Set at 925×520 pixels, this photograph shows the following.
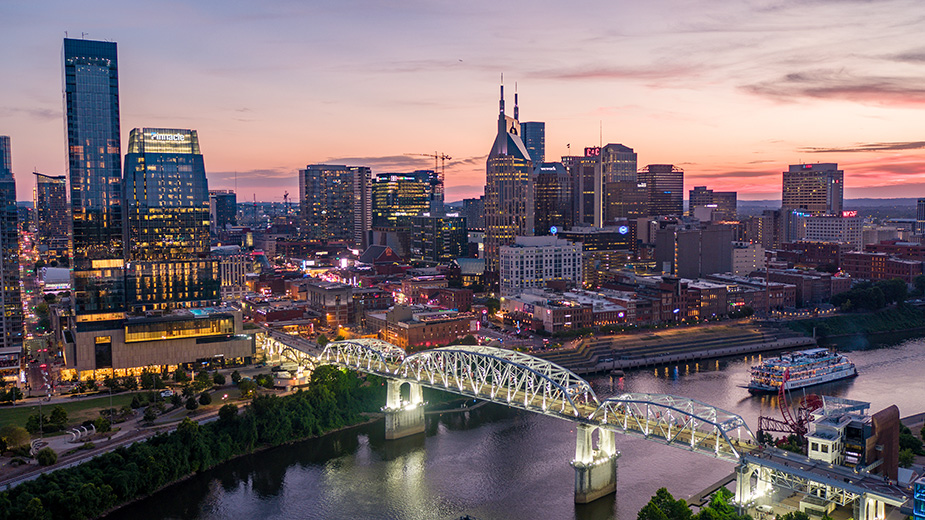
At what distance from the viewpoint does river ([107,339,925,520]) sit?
1754 inches

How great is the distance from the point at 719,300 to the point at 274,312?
62.1 meters

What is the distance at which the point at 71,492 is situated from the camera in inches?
1626

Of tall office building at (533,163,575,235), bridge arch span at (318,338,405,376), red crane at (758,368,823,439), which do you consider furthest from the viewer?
tall office building at (533,163,575,235)

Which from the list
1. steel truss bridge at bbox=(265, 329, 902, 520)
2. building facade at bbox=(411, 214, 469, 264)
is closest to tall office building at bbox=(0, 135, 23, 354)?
steel truss bridge at bbox=(265, 329, 902, 520)

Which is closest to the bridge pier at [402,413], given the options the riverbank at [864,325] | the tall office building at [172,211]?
the tall office building at [172,211]

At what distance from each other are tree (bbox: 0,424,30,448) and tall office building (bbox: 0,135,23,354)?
33.3m

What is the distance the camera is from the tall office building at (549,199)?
593ft

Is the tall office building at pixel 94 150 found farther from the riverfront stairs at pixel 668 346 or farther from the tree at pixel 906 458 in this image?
the tree at pixel 906 458

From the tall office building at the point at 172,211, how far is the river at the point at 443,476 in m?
36.8

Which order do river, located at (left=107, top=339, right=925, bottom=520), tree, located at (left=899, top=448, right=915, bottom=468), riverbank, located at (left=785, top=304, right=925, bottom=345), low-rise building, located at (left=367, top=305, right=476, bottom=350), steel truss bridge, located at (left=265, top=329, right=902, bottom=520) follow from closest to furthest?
steel truss bridge, located at (left=265, top=329, right=902, bottom=520) → tree, located at (left=899, top=448, right=915, bottom=468) → river, located at (left=107, top=339, right=925, bottom=520) → low-rise building, located at (left=367, top=305, right=476, bottom=350) → riverbank, located at (left=785, top=304, right=925, bottom=345)

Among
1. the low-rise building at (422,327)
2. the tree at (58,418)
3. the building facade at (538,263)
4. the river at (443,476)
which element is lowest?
the river at (443,476)

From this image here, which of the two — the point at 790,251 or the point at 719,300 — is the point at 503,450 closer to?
the point at 719,300

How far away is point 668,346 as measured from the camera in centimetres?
8938

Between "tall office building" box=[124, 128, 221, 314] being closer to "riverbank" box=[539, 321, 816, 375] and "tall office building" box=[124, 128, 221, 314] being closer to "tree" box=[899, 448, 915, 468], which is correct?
"riverbank" box=[539, 321, 816, 375]
